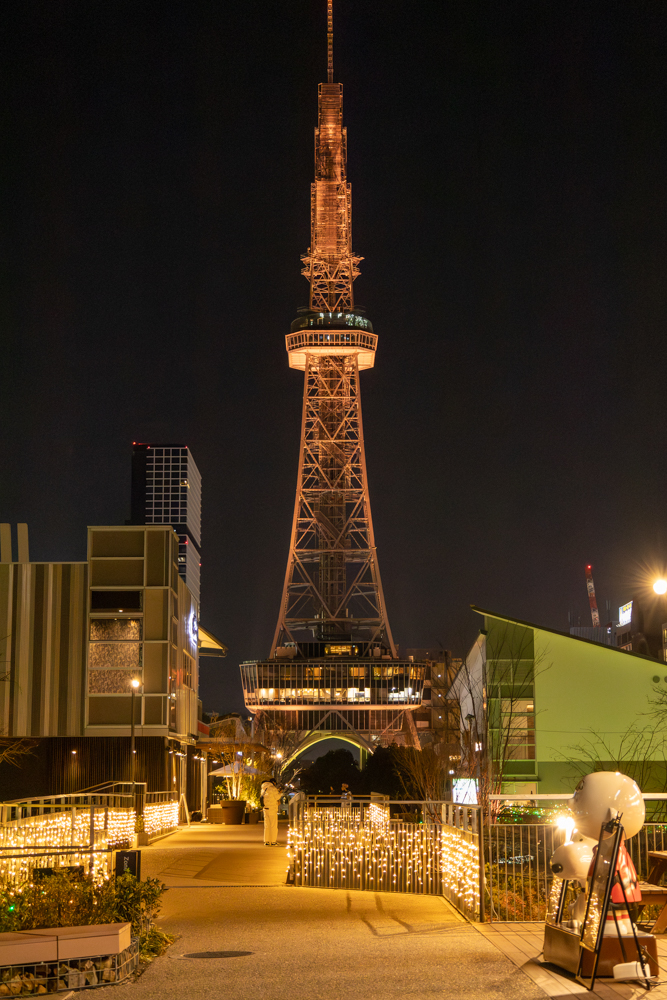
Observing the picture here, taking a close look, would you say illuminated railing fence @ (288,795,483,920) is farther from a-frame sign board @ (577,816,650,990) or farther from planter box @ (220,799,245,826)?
planter box @ (220,799,245,826)

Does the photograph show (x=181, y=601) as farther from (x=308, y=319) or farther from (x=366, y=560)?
(x=308, y=319)

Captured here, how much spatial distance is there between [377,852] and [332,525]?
114 meters

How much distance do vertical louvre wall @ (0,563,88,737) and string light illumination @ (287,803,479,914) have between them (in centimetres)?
3306

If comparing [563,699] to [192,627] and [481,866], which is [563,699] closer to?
[192,627]

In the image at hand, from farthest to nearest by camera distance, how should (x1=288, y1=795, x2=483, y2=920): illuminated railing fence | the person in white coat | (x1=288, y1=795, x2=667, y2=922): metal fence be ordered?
1. the person in white coat
2. (x1=288, y1=795, x2=483, y2=920): illuminated railing fence
3. (x1=288, y1=795, x2=667, y2=922): metal fence

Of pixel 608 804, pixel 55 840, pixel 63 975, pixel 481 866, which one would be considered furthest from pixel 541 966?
pixel 55 840

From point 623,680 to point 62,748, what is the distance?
996 inches

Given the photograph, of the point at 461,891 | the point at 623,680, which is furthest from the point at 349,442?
the point at 461,891

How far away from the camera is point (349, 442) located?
431ft

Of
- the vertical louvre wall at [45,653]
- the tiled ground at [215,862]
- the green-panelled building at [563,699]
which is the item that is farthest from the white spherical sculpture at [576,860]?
the vertical louvre wall at [45,653]

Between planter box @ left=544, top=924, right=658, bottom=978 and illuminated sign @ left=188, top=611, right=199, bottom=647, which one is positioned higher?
illuminated sign @ left=188, top=611, right=199, bottom=647

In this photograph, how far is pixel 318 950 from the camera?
12.0 m

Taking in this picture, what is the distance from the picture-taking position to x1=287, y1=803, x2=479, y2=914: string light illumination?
1686 cm

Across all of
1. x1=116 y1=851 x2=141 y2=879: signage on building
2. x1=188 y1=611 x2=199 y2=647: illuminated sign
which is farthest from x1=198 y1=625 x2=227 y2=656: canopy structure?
x1=116 y1=851 x2=141 y2=879: signage on building
